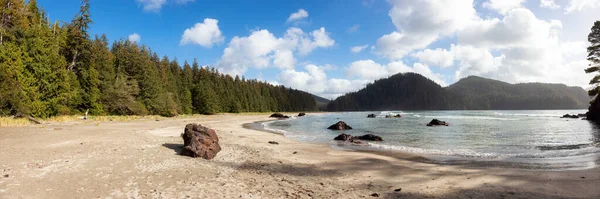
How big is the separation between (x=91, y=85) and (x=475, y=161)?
53893mm

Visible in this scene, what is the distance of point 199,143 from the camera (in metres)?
15.4

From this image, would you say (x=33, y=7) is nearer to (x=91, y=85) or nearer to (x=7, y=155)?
(x=91, y=85)

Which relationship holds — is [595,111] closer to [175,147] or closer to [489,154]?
[489,154]

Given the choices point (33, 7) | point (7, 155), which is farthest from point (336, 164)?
point (33, 7)

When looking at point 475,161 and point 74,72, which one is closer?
point 475,161

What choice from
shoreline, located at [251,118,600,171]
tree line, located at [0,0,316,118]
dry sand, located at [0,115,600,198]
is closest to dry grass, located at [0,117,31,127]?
tree line, located at [0,0,316,118]

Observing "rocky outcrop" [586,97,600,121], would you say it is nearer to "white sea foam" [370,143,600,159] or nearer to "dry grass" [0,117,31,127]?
"white sea foam" [370,143,600,159]

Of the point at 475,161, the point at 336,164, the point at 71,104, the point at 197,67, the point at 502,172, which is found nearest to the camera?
the point at 502,172

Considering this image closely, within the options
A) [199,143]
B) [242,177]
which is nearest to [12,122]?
[199,143]

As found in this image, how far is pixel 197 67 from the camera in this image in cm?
10238

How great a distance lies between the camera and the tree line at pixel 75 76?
3159cm

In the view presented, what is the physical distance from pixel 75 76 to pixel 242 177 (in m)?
46.1

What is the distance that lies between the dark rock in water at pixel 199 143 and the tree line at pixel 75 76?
26189mm

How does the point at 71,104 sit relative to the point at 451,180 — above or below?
above
